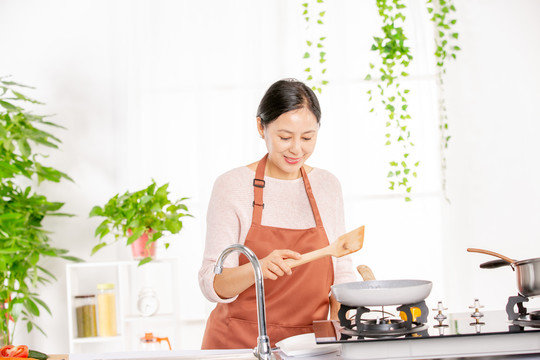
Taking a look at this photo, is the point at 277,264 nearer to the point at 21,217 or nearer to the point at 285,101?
the point at 285,101

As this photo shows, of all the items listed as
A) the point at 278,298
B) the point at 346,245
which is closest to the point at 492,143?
the point at 278,298

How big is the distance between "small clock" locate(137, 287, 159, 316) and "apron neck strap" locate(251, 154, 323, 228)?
1.47 metres

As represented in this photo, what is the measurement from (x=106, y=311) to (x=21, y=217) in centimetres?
72

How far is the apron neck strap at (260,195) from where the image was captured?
2316 mm

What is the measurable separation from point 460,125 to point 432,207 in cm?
56

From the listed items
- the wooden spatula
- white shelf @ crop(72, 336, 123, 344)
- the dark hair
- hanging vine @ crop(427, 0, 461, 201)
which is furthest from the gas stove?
hanging vine @ crop(427, 0, 461, 201)

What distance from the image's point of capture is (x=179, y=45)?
13.1 ft

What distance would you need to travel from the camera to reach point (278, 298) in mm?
2252

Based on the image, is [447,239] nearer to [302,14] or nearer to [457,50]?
[457,50]

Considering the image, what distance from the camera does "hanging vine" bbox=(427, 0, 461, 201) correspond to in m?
3.90

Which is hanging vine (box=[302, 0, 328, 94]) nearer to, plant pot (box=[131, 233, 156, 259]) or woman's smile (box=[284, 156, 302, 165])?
plant pot (box=[131, 233, 156, 259])

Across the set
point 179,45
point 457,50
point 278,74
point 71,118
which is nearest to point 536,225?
point 457,50

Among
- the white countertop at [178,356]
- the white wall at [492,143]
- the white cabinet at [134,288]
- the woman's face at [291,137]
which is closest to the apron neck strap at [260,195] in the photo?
the woman's face at [291,137]

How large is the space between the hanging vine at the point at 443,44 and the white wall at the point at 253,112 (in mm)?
52
